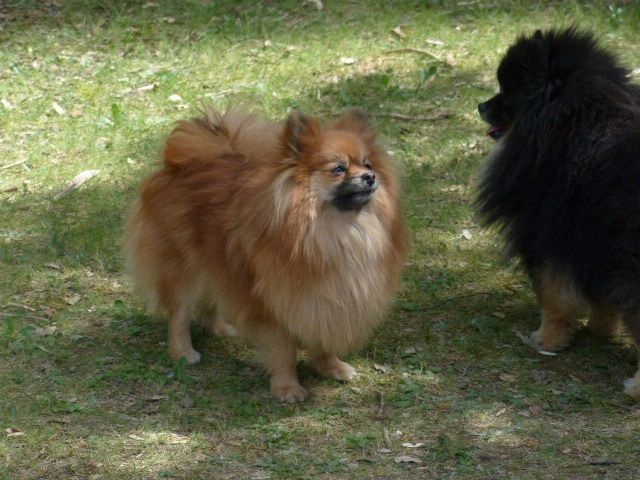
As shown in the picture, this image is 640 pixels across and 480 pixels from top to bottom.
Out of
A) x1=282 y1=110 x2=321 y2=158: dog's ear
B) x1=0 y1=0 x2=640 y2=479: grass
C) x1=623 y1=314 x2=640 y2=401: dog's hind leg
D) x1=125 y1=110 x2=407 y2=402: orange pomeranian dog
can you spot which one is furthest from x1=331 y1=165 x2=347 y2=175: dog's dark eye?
x1=623 y1=314 x2=640 y2=401: dog's hind leg

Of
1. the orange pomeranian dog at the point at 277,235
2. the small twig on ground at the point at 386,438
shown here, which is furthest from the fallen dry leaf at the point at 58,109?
the small twig on ground at the point at 386,438

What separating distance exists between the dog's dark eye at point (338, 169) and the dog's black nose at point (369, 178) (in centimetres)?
10

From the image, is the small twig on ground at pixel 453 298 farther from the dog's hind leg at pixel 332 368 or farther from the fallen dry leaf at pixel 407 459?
the fallen dry leaf at pixel 407 459

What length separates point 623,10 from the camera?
29.5ft

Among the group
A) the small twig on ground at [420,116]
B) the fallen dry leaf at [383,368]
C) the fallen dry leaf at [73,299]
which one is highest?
the small twig on ground at [420,116]

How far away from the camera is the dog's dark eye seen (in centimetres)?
454

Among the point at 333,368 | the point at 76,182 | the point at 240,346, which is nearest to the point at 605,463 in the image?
the point at 333,368

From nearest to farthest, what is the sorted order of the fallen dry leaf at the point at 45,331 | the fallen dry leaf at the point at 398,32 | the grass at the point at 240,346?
the grass at the point at 240,346 → the fallen dry leaf at the point at 45,331 → the fallen dry leaf at the point at 398,32

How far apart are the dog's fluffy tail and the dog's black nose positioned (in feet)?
2.17

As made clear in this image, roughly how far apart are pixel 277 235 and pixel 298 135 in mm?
464

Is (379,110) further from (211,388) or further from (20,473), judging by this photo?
(20,473)

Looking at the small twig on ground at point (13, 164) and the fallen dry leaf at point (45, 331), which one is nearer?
the fallen dry leaf at point (45, 331)

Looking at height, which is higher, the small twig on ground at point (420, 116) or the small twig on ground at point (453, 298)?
the small twig on ground at point (420, 116)

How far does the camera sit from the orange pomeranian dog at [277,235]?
4.56m
